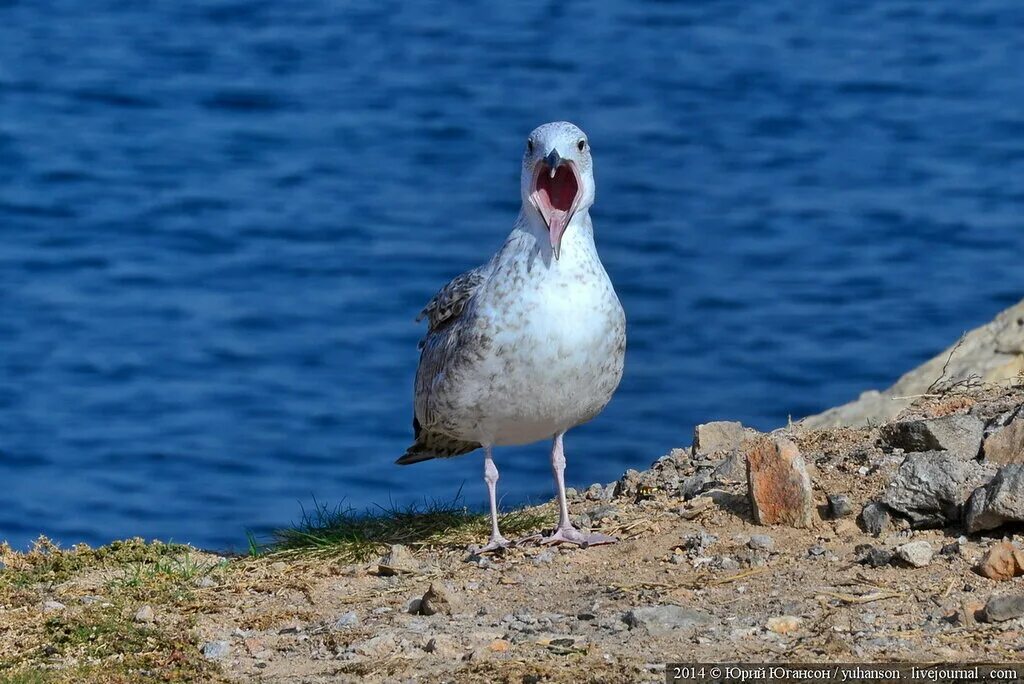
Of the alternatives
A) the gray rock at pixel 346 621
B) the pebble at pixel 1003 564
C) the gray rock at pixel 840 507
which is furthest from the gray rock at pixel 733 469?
the gray rock at pixel 346 621

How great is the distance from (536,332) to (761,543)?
3.89 feet

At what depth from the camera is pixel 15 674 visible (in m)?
5.63

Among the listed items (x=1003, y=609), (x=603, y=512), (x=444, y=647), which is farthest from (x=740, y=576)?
(x=603, y=512)

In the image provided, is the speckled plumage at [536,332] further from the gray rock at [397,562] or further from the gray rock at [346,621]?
the gray rock at [346,621]

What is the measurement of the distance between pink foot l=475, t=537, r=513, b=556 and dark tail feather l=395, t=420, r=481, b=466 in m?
0.69

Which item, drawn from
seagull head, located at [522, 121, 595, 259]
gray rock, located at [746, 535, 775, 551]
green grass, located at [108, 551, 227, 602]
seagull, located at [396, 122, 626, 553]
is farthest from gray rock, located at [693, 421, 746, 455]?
green grass, located at [108, 551, 227, 602]

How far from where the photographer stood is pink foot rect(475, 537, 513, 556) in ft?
22.3

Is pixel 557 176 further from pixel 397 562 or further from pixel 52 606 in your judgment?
pixel 52 606

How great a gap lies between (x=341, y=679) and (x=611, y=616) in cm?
94

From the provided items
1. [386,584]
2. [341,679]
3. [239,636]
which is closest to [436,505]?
[386,584]

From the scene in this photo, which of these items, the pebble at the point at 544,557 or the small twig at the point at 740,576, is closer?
the small twig at the point at 740,576

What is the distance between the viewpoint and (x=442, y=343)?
7.05 meters

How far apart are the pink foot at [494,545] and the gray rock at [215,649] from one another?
1.31 m

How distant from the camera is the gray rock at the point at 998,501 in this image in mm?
5727
